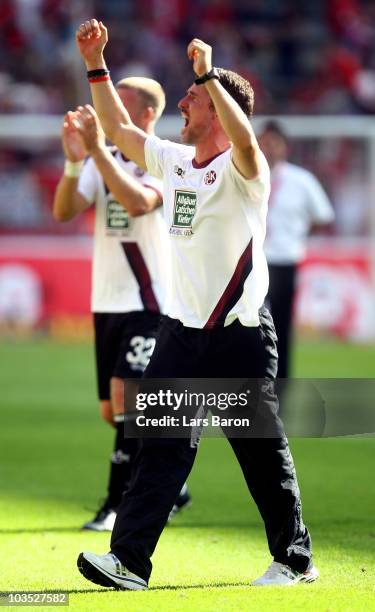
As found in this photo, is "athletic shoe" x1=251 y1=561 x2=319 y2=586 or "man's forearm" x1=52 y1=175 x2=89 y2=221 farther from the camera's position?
"man's forearm" x1=52 y1=175 x2=89 y2=221

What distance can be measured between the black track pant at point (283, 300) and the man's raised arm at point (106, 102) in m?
5.91

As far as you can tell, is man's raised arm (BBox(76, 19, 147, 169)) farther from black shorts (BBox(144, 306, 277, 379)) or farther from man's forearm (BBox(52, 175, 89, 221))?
man's forearm (BBox(52, 175, 89, 221))

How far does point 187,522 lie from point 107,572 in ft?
7.40

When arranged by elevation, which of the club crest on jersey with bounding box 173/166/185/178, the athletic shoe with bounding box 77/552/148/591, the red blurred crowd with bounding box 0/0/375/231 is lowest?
the athletic shoe with bounding box 77/552/148/591

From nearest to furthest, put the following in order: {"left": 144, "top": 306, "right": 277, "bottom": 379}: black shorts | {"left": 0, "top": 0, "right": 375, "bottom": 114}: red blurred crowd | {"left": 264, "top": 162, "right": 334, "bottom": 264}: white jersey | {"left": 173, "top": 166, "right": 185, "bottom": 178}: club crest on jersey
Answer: {"left": 144, "top": 306, "right": 277, "bottom": 379}: black shorts < {"left": 173, "top": 166, "right": 185, "bottom": 178}: club crest on jersey < {"left": 264, "top": 162, "right": 334, "bottom": 264}: white jersey < {"left": 0, "top": 0, "right": 375, "bottom": 114}: red blurred crowd

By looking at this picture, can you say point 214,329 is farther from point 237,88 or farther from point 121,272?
point 121,272

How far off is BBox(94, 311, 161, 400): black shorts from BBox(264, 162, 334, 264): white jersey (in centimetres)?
465

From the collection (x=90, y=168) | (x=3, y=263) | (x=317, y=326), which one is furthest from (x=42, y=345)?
(x=90, y=168)

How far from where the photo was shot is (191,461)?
228 inches

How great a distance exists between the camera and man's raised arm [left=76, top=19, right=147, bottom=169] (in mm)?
6129

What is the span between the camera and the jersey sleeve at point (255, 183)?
555 centimetres

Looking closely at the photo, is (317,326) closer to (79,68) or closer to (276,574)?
(79,68)

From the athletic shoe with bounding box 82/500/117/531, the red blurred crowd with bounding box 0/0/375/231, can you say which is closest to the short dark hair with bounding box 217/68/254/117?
the athletic shoe with bounding box 82/500/117/531

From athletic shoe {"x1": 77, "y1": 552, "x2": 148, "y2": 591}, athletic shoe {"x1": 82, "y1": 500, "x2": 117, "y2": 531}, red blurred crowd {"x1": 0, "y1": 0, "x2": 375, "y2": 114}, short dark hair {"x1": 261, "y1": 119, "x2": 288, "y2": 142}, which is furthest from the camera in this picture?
red blurred crowd {"x1": 0, "y1": 0, "x2": 375, "y2": 114}
